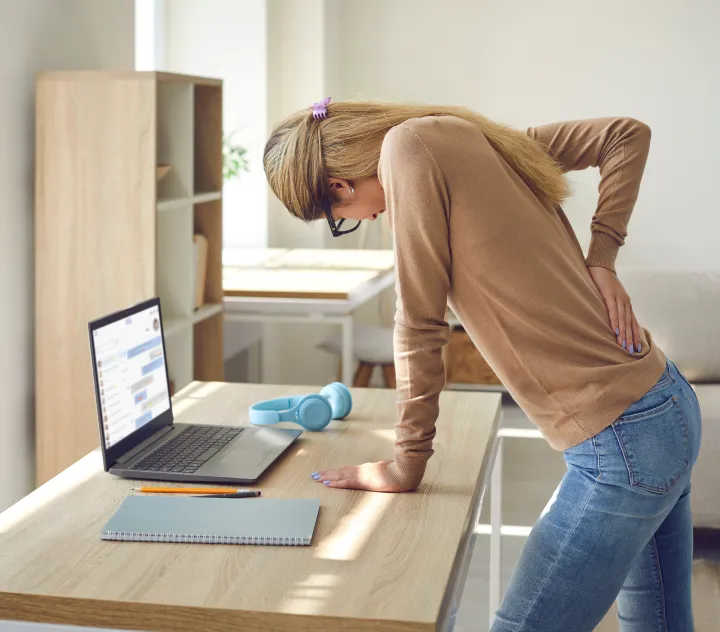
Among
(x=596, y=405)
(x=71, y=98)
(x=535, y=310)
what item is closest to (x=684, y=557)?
(x=596, y=405)

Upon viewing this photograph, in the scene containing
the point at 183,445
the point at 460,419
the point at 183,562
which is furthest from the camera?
the point at 460,419

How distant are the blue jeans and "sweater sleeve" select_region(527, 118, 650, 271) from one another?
0.29 m

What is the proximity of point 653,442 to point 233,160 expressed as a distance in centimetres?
377

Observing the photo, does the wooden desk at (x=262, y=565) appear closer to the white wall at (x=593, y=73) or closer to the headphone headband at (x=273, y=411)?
the headphone headband at (x=273, y=411)

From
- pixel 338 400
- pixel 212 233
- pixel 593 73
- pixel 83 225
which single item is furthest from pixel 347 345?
pixel 593 73

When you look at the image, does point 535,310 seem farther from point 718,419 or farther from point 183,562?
point 718,419

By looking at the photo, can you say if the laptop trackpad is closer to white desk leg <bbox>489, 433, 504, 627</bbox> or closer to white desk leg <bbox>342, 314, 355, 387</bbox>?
white desk leg <bbox>489, 433, 504, 627</bbox>

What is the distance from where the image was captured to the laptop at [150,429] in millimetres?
1528

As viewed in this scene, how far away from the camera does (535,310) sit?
1.31 meters

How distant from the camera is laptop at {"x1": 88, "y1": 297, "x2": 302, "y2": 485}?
1.53 m

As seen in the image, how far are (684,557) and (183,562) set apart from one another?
0.77 meters

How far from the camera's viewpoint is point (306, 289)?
363 cm

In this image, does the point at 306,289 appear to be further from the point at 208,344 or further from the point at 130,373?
the point at 130,373

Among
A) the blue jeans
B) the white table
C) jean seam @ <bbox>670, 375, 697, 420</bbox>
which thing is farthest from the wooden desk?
the white table
